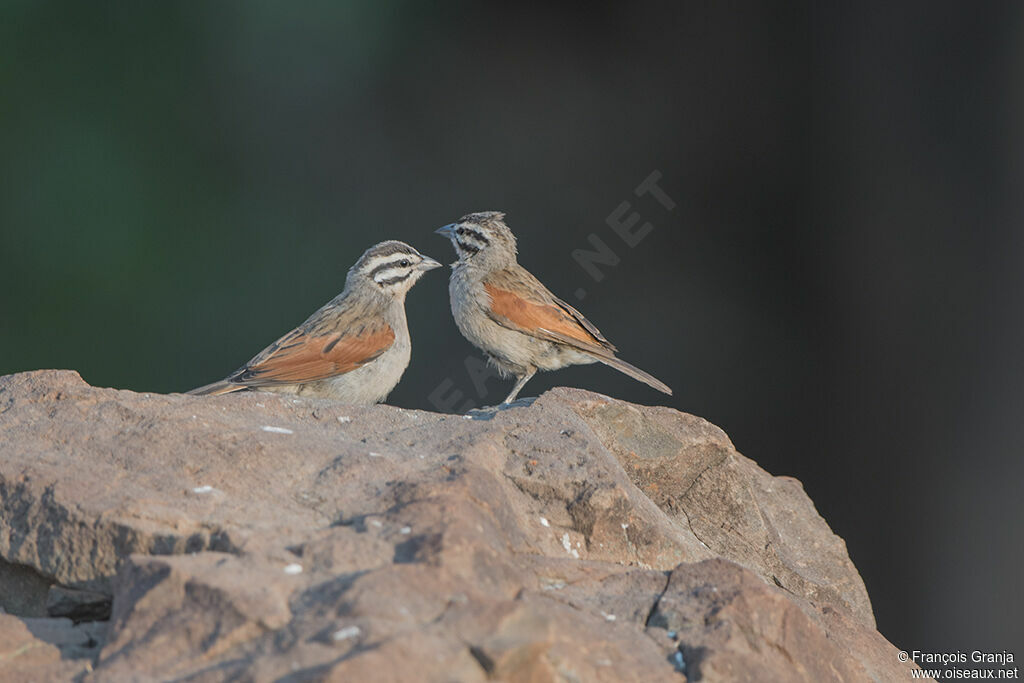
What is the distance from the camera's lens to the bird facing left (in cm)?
669

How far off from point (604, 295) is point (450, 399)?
1783 millimetres

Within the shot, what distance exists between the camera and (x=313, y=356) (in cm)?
680

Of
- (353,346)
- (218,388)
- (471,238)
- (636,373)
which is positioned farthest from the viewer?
(471,238)

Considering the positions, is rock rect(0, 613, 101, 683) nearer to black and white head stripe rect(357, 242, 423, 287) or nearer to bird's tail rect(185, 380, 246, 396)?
bird's tail rect(185, 380, 246, 396)

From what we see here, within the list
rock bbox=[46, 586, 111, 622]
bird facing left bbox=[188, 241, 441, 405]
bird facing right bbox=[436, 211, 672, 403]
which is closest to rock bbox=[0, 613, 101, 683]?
rock bbox=[46, 586, 111, 622]

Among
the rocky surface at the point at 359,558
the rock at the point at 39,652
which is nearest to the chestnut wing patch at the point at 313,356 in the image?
the rocky surface at the point at 359,558

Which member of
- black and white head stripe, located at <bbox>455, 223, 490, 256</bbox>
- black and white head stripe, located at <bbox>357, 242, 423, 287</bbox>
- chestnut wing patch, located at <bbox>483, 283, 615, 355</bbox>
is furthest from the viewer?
black and white head stripe, located at <bbox>455, 223, 490, 256</bbox>

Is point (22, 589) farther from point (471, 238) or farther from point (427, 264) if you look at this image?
point (471, 238)

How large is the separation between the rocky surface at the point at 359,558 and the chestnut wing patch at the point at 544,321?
8.67 feet

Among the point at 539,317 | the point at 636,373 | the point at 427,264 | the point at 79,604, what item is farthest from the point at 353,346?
the point at 79,604

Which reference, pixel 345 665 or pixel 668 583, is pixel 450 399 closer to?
pixel 668 583

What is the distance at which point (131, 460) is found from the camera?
3588 millimetres

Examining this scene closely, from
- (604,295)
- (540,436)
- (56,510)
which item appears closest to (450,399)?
(604,295)

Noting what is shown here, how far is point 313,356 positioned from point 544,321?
160 centimetres
